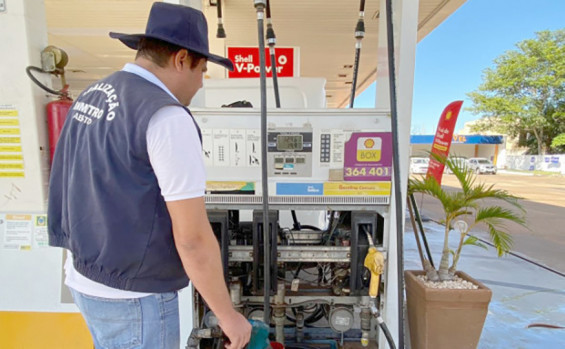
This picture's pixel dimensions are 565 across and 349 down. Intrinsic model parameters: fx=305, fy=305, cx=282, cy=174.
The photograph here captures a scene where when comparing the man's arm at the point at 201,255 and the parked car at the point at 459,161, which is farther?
the parked car at the point at 459,161

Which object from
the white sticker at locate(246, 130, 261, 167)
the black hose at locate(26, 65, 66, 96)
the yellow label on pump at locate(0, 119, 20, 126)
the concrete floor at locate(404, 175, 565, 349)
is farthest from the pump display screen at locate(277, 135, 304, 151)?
the concrete floor at locate(404, 175, 565, 349)

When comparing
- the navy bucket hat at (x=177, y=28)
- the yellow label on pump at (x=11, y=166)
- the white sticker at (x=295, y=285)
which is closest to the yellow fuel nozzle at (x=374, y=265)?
the white sticker at (x=295, y=285)

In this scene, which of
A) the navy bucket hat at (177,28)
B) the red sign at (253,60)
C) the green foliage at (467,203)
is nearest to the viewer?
the navy bucket hat at (177,28)

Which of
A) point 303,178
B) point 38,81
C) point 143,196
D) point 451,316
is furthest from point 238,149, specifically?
point 451,316

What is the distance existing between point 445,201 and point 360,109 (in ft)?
2.89

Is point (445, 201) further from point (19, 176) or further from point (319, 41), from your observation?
point (319, 41)

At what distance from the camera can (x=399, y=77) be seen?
60.2 inches

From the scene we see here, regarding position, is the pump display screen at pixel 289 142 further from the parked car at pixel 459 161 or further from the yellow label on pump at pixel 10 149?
the yellow label on pump at pixel 10 149

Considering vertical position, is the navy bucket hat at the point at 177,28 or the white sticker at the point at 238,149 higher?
the navy bucket hat at the point at 177,28

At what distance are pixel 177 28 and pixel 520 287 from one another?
4177 millimetres

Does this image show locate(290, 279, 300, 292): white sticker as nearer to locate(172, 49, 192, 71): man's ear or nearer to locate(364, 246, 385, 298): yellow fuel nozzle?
locate(364, 246, 385, 298): yellow fuel nozzle

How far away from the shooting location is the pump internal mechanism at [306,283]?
1.58m

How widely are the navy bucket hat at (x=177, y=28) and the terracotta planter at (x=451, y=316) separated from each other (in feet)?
5.60

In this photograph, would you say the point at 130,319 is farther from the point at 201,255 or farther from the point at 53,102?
the point at 53,102
